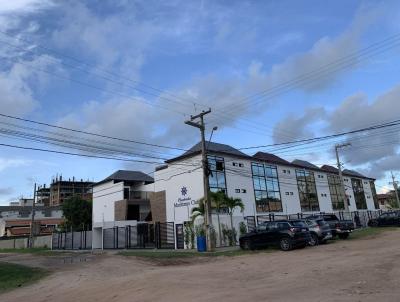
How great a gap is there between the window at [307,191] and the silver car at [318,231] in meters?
32.2

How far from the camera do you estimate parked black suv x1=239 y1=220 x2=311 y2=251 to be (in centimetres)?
2364

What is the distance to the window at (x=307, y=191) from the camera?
59.9 m

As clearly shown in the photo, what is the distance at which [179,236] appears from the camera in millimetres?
35188

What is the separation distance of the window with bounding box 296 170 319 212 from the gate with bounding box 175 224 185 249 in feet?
A: 93.2

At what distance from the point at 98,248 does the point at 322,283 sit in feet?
118

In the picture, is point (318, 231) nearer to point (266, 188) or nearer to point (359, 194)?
point (266, 188)

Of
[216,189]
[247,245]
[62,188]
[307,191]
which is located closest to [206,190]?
[247,245]

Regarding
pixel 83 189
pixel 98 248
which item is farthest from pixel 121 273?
pixel 83 189

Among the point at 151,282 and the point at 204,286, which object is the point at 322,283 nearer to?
the point at 204,286

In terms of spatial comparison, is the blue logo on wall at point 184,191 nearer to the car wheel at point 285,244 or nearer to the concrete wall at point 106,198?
the concrete wall at point 106,198

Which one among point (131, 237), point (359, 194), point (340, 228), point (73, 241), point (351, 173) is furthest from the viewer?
point (351, 173)

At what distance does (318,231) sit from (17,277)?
1771 centimetres

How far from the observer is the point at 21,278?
1850 centimetres

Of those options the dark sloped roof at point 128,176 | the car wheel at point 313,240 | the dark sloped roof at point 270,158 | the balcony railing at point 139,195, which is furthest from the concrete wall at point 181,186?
the car wheel at point 313,240
